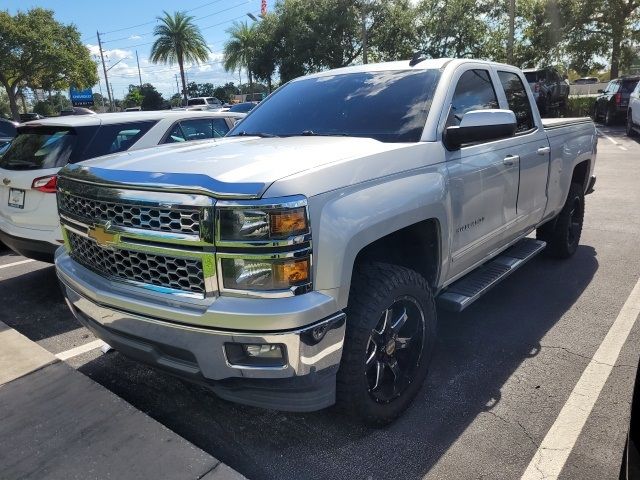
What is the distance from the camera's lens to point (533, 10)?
29.1m

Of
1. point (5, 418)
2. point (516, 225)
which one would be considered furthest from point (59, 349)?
point (516, 225)


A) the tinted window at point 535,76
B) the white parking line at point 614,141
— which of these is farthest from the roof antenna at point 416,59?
the tinted window at point 535,76

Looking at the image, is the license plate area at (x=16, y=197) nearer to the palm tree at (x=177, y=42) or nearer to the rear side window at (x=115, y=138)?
the rear side window at (x=115, y=138)

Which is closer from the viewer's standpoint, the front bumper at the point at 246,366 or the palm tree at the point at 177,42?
the front bumper at the point at 246,366

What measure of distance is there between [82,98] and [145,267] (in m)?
58.0

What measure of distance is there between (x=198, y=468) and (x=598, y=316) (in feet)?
10.8

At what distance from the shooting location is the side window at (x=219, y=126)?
6.38 meters

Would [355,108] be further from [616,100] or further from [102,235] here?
[616,100]

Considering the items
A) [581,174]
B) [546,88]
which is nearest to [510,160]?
[581,174]

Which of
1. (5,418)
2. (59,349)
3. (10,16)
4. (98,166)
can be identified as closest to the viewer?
(98,166)

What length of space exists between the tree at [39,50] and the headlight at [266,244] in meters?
39.8

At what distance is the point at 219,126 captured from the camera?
21.2 ft

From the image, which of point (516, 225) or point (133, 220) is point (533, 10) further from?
point (133, 220)

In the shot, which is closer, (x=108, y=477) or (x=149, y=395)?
(x=108, y=477)
